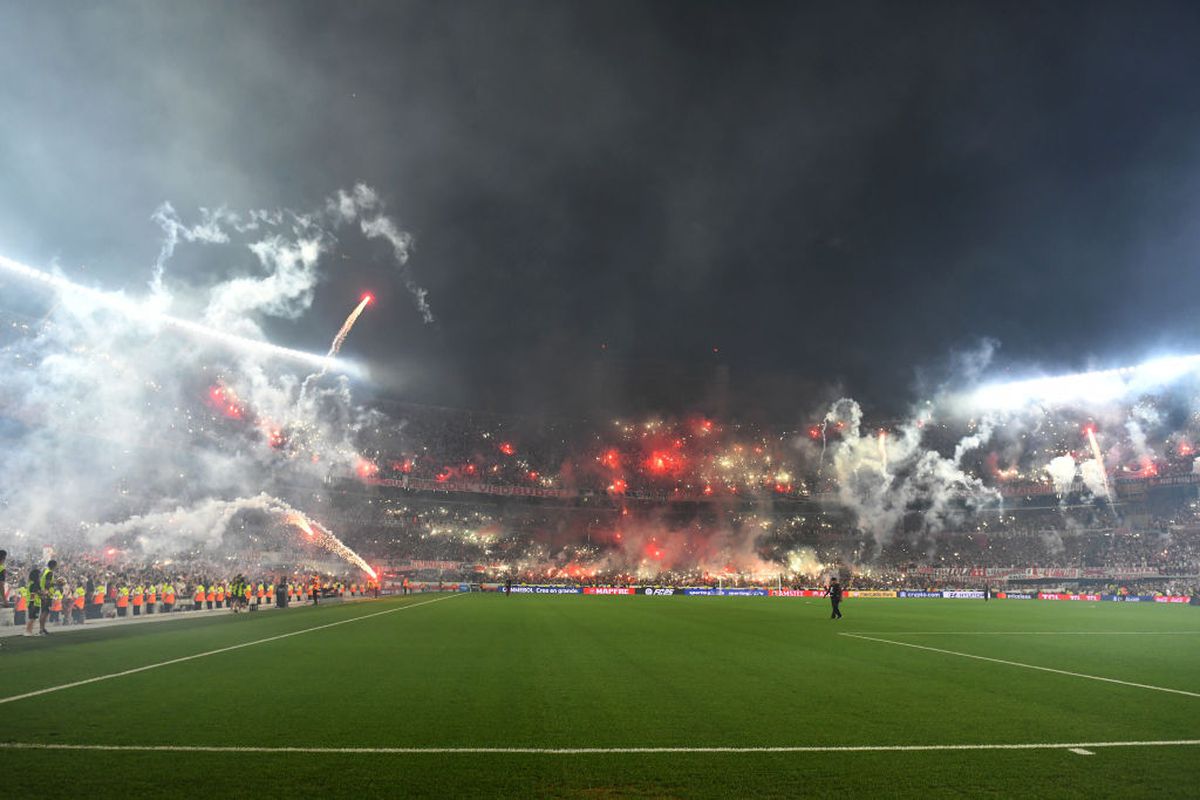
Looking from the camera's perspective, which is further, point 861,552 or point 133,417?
point 861,552

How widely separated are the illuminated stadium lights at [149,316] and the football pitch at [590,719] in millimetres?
32334

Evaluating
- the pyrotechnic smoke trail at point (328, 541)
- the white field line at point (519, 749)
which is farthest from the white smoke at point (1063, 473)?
→ the white field line at point (519, 749)

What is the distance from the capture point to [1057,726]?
7.95 metres

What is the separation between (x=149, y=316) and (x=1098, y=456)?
3406 inches

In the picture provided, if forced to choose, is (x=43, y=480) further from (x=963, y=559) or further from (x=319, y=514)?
(x=963, y=559)

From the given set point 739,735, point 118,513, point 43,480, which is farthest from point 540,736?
point 118,513

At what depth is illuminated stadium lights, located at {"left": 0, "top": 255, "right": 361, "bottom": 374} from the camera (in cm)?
3964

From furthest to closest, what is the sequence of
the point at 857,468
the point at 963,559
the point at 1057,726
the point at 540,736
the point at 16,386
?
the point at 857,468 → the point at 963,559 → the point at 16,386 → the point at 1057,726 → the point at 540,736

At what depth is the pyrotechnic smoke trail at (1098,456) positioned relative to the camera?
7200 centimetres

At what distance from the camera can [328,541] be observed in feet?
212

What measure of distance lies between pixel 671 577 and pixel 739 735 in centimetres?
6862

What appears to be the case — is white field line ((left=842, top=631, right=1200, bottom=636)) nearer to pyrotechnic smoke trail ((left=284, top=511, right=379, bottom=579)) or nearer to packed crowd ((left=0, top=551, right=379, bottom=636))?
packed crowd ((left=0, top=551, right=379, bottom=636))

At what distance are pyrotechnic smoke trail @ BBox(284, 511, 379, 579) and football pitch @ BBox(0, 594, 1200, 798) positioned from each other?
48.5 meters

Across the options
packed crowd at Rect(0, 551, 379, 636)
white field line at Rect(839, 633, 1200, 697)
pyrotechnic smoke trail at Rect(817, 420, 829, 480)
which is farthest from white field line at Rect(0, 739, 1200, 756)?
pyrotechnic smoke trail at Rect(817, 420, 829, 480)
